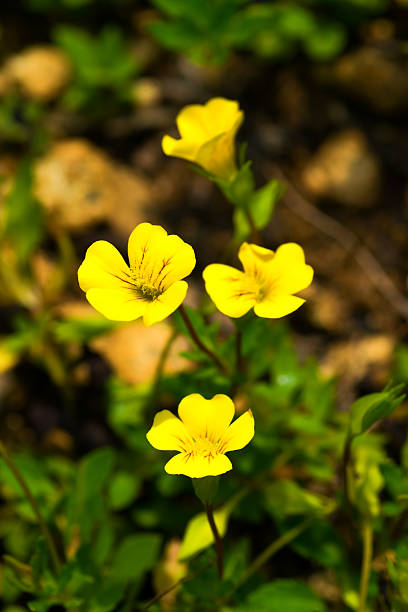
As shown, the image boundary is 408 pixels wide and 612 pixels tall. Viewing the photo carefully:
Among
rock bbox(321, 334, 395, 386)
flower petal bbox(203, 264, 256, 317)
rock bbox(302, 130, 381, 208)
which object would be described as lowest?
rock bbox(321, 334, 395, 386)

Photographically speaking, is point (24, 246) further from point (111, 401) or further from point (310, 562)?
point (310, 562)

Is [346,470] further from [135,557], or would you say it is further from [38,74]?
[38,74]

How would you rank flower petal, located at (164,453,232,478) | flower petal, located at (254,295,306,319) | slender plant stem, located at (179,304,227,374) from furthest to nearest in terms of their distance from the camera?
Result: slender plant stem, located at (179,304,227,374) → flower petal, located at (254,295,306,319) → flower petal, located at (164,453,232,478)

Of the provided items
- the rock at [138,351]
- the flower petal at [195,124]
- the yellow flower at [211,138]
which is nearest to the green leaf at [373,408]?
the yellow flower at [211,138]

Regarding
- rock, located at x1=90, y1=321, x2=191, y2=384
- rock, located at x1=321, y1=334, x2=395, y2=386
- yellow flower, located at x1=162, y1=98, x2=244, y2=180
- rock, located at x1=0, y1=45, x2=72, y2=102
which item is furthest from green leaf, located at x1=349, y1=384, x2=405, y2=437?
rock, located at x1=0, y1=45, x2=72, y2=102

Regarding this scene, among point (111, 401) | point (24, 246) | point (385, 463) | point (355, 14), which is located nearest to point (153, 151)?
point (24, 246)

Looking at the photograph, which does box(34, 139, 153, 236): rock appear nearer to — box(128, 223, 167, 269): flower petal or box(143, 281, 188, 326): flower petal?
box(128, 223, 167, 269): flower petal

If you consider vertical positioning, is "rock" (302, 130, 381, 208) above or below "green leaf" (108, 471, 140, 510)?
above

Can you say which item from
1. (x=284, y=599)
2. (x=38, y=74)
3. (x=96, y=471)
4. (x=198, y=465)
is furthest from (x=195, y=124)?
(x=38, y=74)
